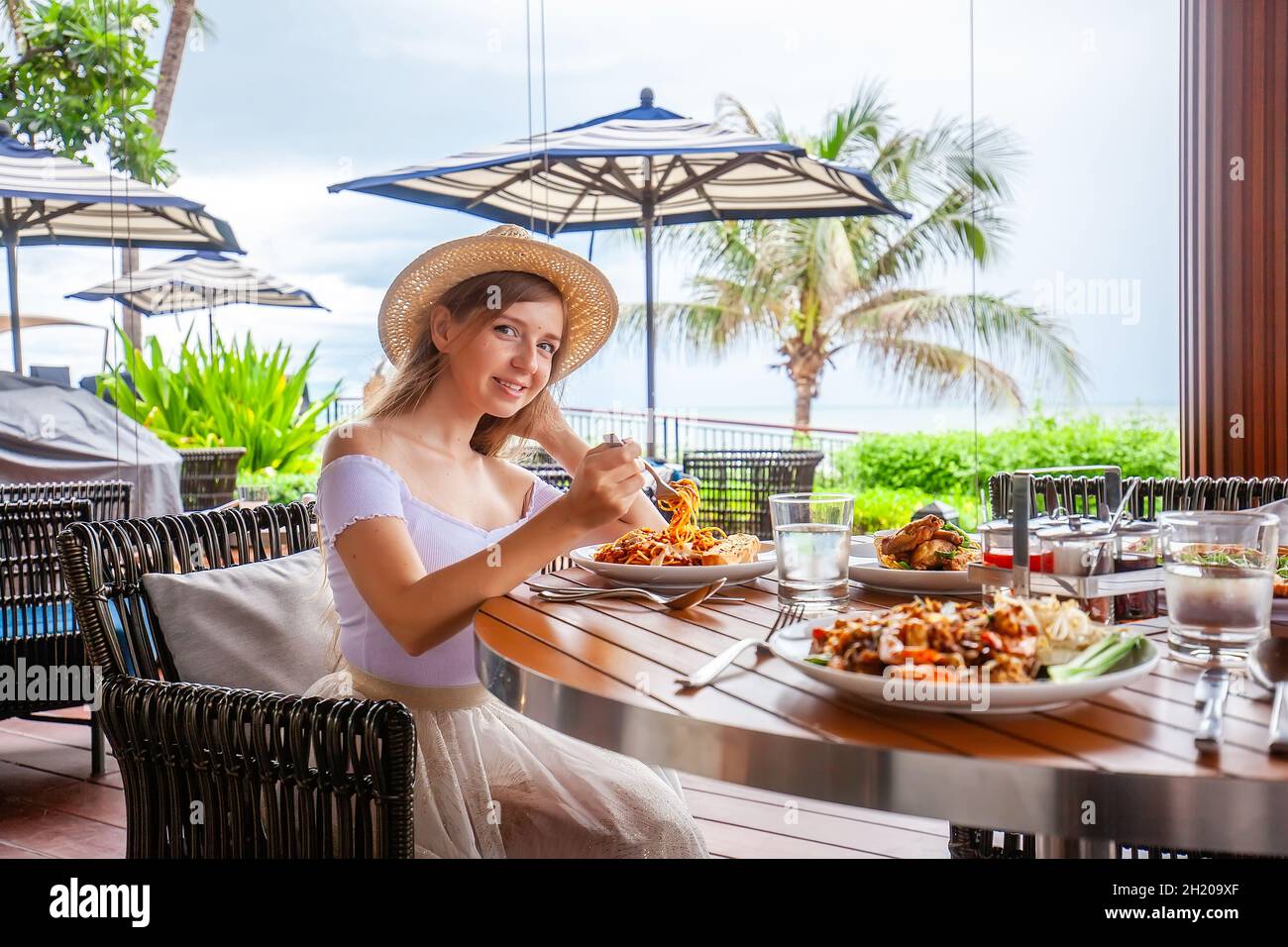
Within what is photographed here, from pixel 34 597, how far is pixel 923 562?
2.41 metres

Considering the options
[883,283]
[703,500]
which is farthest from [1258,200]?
[883,283]

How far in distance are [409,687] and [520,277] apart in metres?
0.71

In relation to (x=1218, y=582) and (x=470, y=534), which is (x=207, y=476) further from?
(x=1218, y=582)

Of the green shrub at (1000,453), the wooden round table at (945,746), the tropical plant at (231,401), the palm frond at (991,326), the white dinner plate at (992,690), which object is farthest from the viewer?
the palm frond at (991,326)

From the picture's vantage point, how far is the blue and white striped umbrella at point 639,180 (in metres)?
5.55

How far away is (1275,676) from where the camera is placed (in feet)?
3.00

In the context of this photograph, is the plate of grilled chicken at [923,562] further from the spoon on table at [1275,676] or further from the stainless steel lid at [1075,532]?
the spoon on table at [1275,676]

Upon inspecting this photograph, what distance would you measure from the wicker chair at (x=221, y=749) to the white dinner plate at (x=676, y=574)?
0.44 metres

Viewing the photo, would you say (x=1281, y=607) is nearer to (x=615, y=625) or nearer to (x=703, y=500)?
(x=615, y=625)

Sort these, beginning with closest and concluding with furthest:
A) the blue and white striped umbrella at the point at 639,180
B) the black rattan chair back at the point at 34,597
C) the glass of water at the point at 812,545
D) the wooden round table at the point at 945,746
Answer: the wooden round table at the point at 945,746
the glass of water at the point at 812,545
the black rattan chair back at the point at 34,597
the blue and white striped umbrella at the point at 639,180

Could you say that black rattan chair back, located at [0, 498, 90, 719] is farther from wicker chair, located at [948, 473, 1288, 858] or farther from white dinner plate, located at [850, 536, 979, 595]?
wicker chair, located at [948, 473, 1288, 858]
